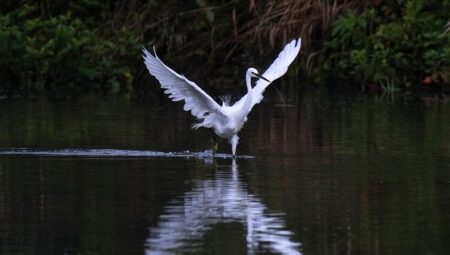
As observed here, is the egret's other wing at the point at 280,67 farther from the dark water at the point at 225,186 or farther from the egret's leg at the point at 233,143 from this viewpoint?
the egret's leg at the point at 233,143

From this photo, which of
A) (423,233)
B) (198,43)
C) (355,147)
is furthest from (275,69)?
(198,43)

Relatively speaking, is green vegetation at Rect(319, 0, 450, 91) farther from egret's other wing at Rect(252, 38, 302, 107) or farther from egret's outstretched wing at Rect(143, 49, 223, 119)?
egret's outstretched wing at Rect(143, 49, 223, 119)

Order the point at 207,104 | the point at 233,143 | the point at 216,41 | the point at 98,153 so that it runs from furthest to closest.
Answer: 1. the point at 216,41
2. the point at 207,104
3. the point at 233,143
4. the point at 98,153

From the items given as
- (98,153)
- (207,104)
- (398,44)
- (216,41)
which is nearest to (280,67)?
(207,104)

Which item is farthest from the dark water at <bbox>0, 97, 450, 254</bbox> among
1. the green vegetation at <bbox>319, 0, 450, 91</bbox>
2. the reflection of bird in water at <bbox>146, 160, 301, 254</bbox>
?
the green vegetation at <bbox>319, 0, 450, 91</bbox>

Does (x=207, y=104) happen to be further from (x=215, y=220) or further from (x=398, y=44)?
(x=398, y=44)

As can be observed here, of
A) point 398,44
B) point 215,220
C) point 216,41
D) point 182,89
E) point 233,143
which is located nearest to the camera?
point 215,220

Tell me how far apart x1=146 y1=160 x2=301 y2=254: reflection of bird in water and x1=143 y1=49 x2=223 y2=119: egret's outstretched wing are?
101 inches

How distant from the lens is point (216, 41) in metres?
27.0

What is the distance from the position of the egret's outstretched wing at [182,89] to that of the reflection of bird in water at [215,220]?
257 centimetres

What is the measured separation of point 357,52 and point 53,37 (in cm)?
613

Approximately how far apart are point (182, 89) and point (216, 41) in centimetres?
1242

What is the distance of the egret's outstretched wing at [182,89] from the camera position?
14289 mm

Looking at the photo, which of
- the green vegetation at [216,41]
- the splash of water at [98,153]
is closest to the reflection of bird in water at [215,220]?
the splash of water at [98,153]
